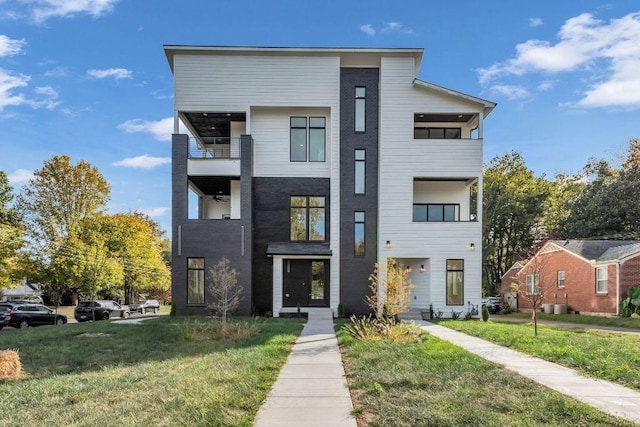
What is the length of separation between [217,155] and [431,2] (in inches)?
531

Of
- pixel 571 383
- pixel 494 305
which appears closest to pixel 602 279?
pixel 494 305

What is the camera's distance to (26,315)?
24.0m

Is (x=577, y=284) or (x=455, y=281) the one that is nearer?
(x=455, y=281)

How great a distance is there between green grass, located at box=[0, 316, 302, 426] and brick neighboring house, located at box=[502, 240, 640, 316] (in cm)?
1693

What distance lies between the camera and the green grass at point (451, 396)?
17.9ft

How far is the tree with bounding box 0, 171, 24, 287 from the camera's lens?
30716 millimetres

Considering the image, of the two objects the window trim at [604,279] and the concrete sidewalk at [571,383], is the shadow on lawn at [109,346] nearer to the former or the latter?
the concrete sidewalk at [571,383]

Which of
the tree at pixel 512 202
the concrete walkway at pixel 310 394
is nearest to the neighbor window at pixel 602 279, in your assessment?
the tree at pixel 512 202

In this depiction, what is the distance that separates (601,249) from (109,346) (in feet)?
92.6

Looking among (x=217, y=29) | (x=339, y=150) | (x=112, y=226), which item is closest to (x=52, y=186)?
(x=112, y=226)

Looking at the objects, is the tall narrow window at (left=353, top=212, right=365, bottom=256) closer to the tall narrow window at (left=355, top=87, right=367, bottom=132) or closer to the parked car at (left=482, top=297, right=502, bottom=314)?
the tall narrow window at (left=355, top=87, right=367, bottom=132)

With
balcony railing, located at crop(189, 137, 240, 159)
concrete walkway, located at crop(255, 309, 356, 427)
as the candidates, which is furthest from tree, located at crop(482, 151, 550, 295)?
concrete walkway, located at crop(255, 309, 356, 427)

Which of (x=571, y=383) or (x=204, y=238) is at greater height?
(x=204, y=238)

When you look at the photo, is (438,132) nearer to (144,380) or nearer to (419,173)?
(419,173)
